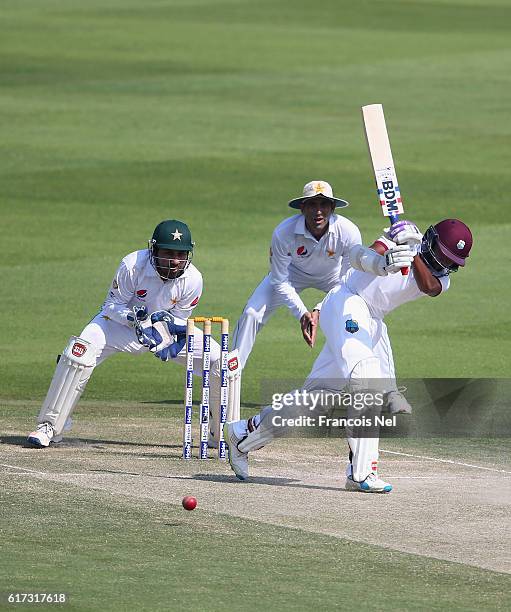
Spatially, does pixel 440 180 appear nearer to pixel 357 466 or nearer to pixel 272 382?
pixel 272 382

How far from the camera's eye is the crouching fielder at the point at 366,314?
8.69m

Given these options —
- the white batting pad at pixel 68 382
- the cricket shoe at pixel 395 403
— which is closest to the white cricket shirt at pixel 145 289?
the white batting pad at pixel 68 382

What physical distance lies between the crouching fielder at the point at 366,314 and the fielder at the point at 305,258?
1664 millimetres

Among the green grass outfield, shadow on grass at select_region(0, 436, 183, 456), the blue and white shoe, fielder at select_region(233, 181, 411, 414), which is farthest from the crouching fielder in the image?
fielder at select_region(233, 181, 411, 414)

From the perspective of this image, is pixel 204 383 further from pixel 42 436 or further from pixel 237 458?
pixel 42 436

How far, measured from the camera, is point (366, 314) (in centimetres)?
896

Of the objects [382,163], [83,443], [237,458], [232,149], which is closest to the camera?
[237,458]

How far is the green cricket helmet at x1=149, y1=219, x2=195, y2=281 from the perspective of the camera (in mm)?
9984

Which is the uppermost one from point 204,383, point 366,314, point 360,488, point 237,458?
point 366,314

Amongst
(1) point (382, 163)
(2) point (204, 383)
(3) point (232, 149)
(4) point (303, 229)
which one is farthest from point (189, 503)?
(3) point (232, 149)

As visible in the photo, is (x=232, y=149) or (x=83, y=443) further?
(x=232, y=149)

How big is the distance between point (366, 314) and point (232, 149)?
50.1 ft

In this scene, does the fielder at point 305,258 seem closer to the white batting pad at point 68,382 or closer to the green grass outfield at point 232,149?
Answer: the green grass outfield at point 232,149

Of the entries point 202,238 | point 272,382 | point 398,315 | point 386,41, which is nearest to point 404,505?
point 272,382
